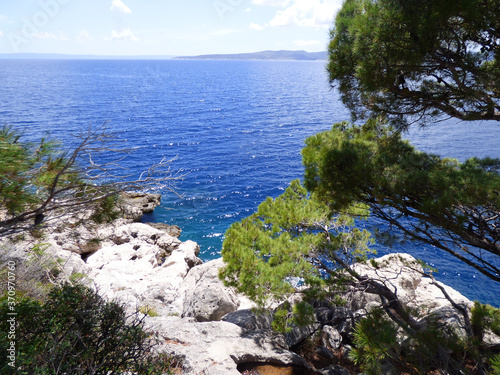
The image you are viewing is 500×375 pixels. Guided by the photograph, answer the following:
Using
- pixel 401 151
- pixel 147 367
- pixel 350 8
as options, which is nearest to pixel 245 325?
pixel 147 367

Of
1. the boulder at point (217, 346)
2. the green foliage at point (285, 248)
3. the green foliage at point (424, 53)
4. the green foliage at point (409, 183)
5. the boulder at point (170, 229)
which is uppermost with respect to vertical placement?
the green foliage at point (424, 53)

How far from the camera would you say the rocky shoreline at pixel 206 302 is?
7375mm

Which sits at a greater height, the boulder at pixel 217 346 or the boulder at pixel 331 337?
the boulder at pixel 217 346

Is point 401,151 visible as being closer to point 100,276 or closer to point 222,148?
point 100,276

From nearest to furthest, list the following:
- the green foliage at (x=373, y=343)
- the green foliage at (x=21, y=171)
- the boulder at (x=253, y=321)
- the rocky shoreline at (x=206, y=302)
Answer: the green foliage at (x=21, y=171)
the green foliage at (x=373, y=343)
the rocky shoreline at (x=206, y=302)
the boulder at (x=253, y=321)

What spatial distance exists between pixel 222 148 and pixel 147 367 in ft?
101

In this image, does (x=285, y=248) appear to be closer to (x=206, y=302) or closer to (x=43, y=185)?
(x=206, y=302)

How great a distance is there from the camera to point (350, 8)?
268 inches

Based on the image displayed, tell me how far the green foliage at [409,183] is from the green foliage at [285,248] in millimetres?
1381

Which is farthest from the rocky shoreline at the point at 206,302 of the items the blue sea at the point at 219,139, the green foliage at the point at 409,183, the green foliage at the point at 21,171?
the blue sea at the point at 219,139

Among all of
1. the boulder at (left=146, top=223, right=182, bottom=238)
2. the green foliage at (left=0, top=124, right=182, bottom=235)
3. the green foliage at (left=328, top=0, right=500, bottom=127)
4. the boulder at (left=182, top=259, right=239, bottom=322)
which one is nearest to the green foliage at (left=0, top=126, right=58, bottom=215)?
the green foliage at (left=0, top=124, right=182, bottom=235)

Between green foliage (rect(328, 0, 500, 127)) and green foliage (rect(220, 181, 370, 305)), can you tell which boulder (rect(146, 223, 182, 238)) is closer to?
green foliage (rect(220, 181, 370, 305))

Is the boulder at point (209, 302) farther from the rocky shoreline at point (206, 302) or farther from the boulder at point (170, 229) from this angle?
the boulder at point (170, 229)

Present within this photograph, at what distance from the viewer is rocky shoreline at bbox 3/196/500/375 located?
7375 mm
